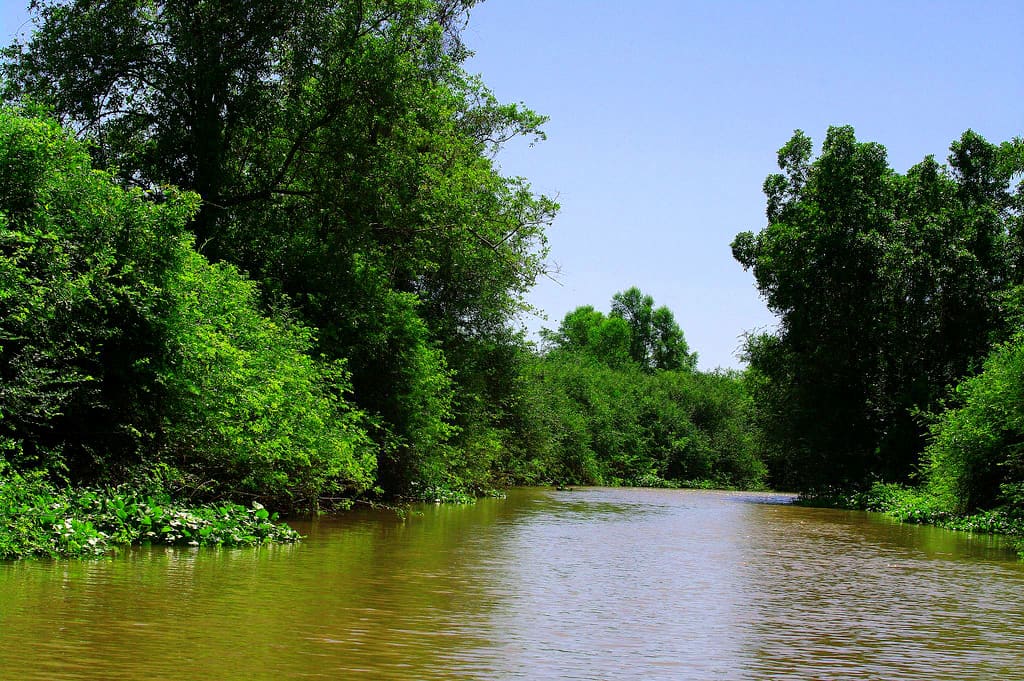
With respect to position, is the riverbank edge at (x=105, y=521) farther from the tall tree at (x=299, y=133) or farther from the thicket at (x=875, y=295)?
the thicket at (x=875, y=295)

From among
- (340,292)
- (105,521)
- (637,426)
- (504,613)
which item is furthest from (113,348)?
(637,426)

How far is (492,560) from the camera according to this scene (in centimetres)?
1456

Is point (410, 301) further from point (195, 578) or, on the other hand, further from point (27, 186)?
point (195, 578)

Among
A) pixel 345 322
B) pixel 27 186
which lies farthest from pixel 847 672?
pixel 345 322

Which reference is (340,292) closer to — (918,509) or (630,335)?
(918,509)

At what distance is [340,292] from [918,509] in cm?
1642

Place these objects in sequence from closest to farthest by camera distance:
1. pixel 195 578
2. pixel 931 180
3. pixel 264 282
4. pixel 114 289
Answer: pixel 195 578 → pixel 114 289 → pixel 264 282 → pixel 931 180

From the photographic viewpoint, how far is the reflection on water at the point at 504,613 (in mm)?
7426

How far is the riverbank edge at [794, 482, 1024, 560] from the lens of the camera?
23.3 meters

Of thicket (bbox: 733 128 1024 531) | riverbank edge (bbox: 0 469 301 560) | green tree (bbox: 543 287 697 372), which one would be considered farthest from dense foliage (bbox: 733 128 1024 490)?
green tree (bbox: 543 287 697 372)

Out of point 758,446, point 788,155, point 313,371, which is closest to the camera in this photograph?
point 313,371

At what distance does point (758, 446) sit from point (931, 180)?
1436cm

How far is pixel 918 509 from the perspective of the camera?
28.1 meters

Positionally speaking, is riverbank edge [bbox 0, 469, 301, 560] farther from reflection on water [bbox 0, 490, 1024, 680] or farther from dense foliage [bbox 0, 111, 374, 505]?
dense foliage [bbox 0, 111, 374, 505]
